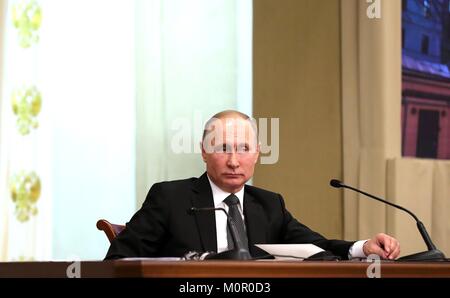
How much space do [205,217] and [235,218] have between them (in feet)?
0.38

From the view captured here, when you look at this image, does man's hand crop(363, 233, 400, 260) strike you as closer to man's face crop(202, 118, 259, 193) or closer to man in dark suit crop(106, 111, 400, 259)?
man in dark suit crop(106, 111, 400, 259)

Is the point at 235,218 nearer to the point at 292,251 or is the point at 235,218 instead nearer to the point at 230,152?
the point at 230,152

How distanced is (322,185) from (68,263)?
9.82 feet

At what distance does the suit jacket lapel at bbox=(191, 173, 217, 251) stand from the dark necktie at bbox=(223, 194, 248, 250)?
5cm

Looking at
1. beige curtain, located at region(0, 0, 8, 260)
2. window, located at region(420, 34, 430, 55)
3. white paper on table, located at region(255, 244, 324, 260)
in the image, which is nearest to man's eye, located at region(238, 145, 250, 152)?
white paper on table, located at region(255, 244, 324, 260)

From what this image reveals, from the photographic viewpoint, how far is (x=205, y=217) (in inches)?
117

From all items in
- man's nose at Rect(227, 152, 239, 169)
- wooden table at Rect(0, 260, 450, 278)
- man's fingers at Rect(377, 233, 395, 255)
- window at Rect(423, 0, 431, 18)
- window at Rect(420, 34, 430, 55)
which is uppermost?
window at Rect(423, 0, 431, 18)

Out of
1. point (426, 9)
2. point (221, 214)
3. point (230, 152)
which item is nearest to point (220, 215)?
point (221, 214)

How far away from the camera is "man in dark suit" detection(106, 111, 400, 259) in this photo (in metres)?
2.90

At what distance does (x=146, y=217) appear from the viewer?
9.67 ft

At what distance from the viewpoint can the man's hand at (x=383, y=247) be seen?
2754 mm

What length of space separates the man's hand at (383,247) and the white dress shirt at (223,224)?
0.05 meters
